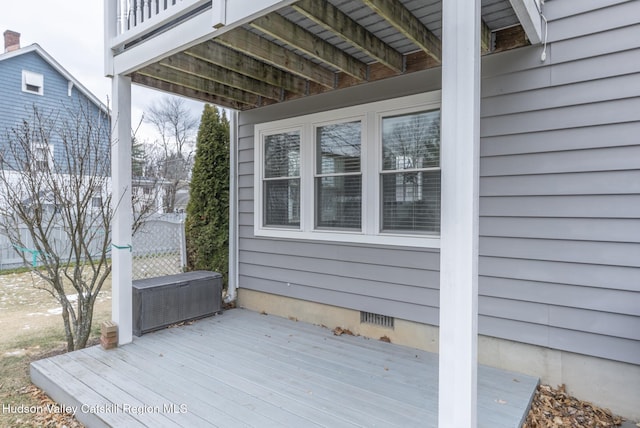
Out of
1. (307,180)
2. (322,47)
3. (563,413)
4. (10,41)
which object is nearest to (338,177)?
(307,180)

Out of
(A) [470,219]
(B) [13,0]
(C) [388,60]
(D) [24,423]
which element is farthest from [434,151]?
(B) [13,0]

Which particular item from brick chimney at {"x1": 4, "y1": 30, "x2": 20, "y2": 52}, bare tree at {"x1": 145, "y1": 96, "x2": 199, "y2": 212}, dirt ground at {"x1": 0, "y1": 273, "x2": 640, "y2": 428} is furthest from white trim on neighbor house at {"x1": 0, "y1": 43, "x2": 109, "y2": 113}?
dirt ground at {"x1": 0, "y1": 273, "x2": 640, "y2": 428}

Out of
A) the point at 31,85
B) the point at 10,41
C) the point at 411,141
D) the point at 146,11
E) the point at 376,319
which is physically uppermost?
the point at 10,41

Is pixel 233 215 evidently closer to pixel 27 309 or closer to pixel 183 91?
pixel 183 91

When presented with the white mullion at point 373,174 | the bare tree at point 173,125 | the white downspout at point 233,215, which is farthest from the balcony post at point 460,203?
the bare tree at point 173,125

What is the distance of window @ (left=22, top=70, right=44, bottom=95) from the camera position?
36.5 ft

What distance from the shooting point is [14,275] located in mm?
7648

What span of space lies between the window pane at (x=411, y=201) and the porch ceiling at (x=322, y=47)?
1.07 metres

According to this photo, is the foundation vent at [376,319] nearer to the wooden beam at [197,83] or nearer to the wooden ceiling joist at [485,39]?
the wooden ceiling joist at [485,39]

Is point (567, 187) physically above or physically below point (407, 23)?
below

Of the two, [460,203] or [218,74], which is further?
→ [218,74]

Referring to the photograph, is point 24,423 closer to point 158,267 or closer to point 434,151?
point 158,267

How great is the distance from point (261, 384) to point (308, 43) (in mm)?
2874

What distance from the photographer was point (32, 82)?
11297mm
